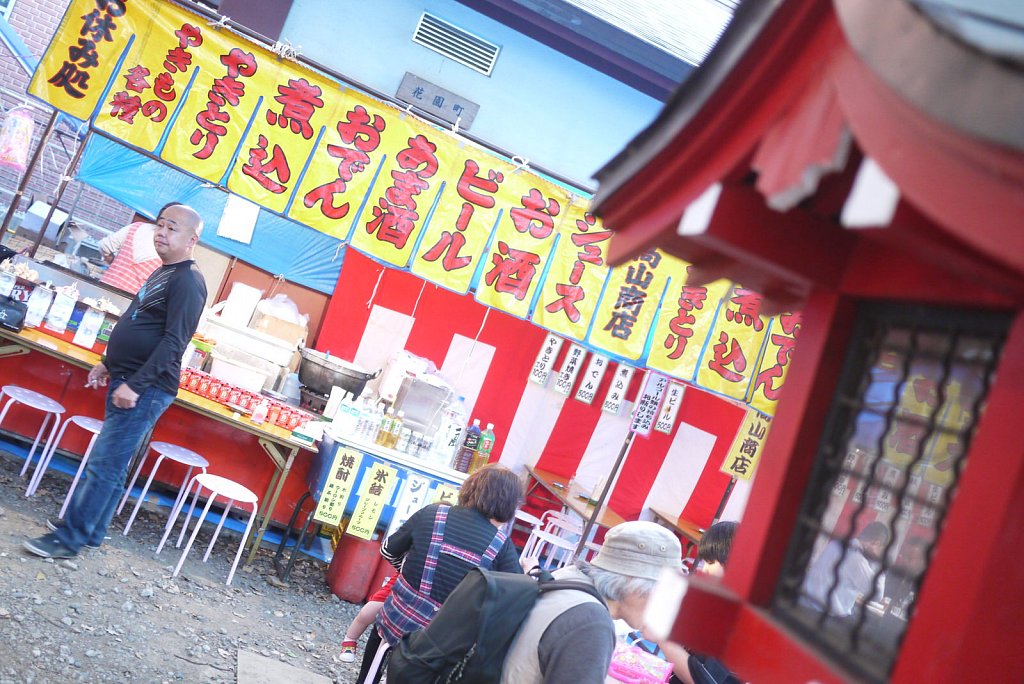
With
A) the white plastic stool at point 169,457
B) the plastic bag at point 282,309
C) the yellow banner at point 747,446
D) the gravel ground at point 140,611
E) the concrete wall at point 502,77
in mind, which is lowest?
the gravel ground at point 140,611

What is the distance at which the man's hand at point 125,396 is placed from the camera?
17.1 feet

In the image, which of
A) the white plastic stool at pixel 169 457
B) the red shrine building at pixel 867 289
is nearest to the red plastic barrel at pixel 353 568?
the white plastic stool at pixel 169 457

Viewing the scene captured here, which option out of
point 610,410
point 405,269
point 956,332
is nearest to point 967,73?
point 956,332

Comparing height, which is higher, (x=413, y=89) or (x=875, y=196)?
(x=413, y=89)

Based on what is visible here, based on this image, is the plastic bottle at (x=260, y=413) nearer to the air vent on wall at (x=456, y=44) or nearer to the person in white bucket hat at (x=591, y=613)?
the person in white bucket hat at (x=591, y=613)

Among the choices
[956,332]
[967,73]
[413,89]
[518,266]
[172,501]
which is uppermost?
[413,89]

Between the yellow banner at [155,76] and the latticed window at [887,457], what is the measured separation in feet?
22.0

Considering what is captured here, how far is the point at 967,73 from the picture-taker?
1.05m

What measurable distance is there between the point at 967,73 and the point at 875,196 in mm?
202

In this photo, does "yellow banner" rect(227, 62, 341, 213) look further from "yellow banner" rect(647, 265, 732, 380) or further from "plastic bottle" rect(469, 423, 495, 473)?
"plastic bottle" rect(469, 423, 495, 473)

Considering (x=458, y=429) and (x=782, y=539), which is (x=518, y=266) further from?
(x=782, y=539)

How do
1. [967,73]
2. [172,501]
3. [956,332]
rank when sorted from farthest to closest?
[172,501] → [956,332] → [967,73]

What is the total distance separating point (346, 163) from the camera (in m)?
7.45

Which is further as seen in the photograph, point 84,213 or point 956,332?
point 84,213
